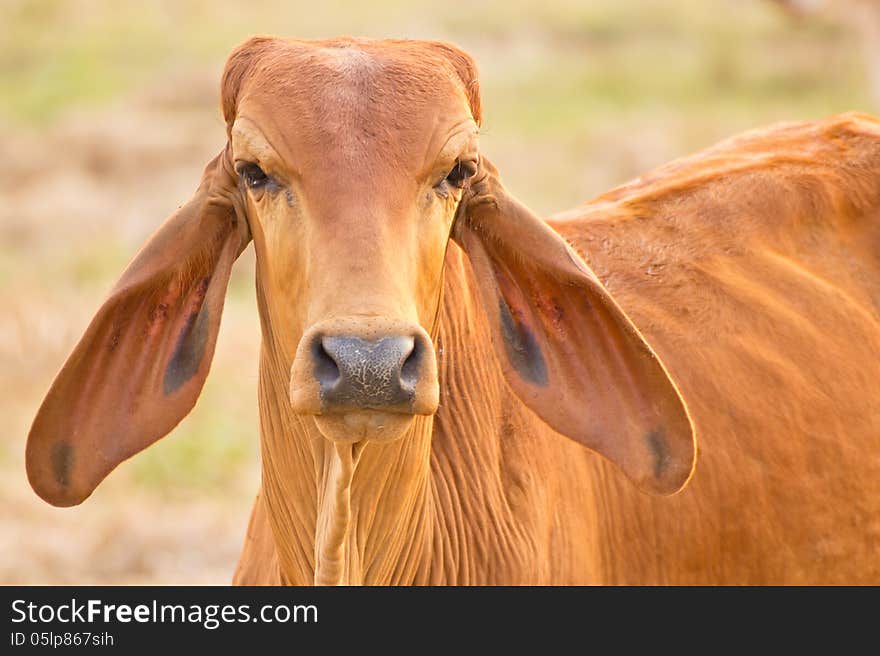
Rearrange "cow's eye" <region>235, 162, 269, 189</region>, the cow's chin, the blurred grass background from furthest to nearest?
1. the blurred grass background
2. "cow's eye" <region>235, 162, 269, 189</region>
3. the cow's chin

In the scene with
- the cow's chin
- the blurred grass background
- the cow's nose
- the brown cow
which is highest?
the blurred grass background

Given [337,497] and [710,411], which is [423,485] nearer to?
[337,497]

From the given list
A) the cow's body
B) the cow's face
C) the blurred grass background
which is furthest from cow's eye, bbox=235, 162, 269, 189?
the blurred grass background

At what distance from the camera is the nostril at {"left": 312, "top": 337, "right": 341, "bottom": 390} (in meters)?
3.26

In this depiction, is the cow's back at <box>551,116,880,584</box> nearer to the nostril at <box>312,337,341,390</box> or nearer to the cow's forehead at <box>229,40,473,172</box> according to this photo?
the cow's forehead at <box>229,40,473,172</box>

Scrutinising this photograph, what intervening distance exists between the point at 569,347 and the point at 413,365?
0.82 meters

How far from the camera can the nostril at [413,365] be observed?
129 inches

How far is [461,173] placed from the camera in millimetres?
3717

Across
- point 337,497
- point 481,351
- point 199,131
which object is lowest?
point 337,497

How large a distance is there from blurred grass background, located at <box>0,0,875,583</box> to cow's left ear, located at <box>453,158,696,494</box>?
3688 mm

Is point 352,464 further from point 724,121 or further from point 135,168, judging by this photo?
point 724,121

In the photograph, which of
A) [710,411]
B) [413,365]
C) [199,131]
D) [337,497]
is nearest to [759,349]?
[710,411]

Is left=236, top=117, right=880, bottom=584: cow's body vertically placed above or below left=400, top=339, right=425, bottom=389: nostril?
above

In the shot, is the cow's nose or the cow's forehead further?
the cow's forehead
